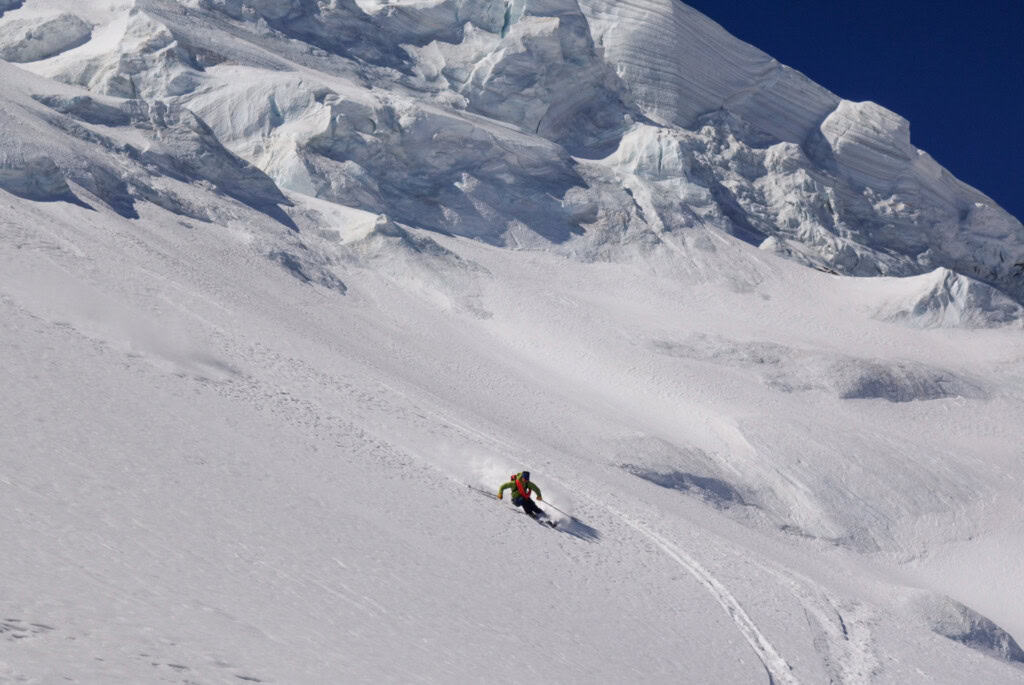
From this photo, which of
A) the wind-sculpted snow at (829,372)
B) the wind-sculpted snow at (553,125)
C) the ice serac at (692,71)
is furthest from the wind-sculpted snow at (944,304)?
the ice serac at (692,71)

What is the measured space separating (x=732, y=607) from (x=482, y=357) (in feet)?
65.0

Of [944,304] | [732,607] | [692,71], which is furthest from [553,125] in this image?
[732,607]

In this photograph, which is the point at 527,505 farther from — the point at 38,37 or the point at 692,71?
the point at 692,71

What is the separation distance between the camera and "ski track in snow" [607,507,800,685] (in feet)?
54.7

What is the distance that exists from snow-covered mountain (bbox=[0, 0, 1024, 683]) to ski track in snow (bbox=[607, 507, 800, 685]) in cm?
13

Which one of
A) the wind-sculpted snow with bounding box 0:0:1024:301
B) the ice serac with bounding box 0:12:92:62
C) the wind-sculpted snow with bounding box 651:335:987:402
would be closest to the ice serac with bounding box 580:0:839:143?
the wind-sculpted snow with bounding box 0:0:1024:301

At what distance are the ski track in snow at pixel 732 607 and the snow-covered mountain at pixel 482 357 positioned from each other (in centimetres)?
13

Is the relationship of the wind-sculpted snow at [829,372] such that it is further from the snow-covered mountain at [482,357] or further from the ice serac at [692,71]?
the ice serac at [692,71]

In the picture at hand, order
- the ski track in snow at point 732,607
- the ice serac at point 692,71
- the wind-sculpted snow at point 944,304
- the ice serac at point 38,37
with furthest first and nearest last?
the ice serac at point 692,71
the wind-sculpted snow at point 944,304
the ice serac at point 38,37
the ski track in snow at point 732,607

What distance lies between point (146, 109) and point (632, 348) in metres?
22.0

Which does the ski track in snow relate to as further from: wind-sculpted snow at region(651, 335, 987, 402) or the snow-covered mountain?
wind-sculpted snow at region(651, 335, 987, 402)

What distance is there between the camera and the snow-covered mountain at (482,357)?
13.5 metres

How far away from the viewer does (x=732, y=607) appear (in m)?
19.8

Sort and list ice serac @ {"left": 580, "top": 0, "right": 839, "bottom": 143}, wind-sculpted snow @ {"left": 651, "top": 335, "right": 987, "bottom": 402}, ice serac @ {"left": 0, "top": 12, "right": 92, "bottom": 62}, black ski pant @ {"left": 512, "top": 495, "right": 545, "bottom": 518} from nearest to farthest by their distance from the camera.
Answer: black ski pant @ {"left": 512, "top": 495, "right": 545, "bottom": 518}
wind-sculpted snow @ {"left": 651, "top": 335, "right": 987, "bottom": 402}
ice serac @ {"left": 0, "top": 12, "right": 92, "bottom": 62}
ice serac @ {"left": 580, "top": 0, "right": 839, "bottom": 143}
